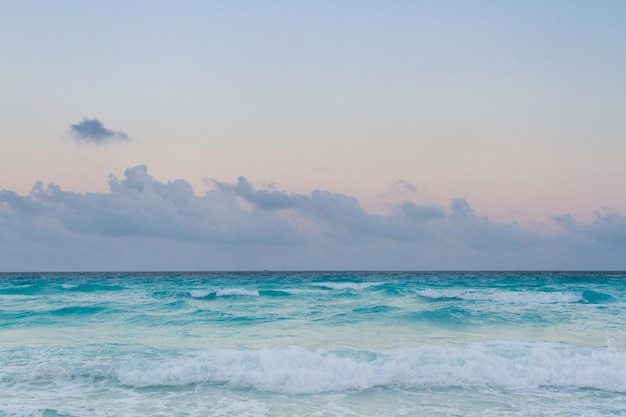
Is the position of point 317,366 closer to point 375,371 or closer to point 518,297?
point 375,371

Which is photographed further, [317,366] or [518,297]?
[518,297]

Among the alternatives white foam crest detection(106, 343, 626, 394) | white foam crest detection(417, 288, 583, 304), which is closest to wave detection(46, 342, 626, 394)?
white foam crest detection(106, 343, 626, 394)

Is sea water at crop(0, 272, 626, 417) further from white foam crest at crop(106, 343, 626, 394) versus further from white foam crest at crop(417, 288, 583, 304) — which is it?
white foam crest at crop(417, 288, 583, 304)

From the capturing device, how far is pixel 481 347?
15.3 metres

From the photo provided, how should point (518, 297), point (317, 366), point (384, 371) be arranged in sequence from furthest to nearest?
point (518, 297)
point (317, 366)
point (384, 371)

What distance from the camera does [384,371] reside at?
505 inches

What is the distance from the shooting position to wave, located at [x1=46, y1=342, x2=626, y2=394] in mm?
12297

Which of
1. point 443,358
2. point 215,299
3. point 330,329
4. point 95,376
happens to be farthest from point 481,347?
point 215,299

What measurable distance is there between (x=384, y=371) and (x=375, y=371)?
0.24m

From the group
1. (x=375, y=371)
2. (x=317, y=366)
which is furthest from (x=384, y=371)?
(x=317, y=366)

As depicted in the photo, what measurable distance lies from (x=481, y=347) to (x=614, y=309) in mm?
16149

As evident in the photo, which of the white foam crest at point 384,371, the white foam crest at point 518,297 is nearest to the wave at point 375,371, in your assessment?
the white foam crest at point 384,371

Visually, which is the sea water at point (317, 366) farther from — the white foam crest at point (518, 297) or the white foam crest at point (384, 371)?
the white foam crest at point (518, 297)

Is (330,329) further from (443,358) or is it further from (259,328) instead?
(443,358)
